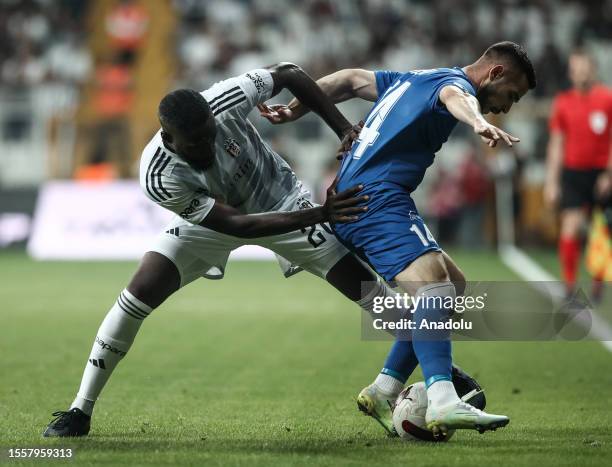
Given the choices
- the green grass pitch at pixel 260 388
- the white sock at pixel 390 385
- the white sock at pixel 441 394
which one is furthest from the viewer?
the white sock at pixel 390 385

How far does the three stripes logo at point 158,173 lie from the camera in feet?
17.8

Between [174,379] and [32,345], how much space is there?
214cm

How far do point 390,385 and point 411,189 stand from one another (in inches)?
41.4

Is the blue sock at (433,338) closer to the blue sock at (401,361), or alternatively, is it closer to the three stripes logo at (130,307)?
the blue sock at (401,361)

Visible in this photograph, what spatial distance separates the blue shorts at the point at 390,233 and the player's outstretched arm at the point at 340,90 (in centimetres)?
81

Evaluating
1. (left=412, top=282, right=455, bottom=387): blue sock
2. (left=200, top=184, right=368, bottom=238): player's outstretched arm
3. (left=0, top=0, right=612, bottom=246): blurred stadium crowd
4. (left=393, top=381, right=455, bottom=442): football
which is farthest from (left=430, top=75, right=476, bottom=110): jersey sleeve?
(left=0, top=0, right=612, bottom=246): blurred stadium crowd

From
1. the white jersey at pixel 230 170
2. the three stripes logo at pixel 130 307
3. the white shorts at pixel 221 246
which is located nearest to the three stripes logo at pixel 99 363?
the three stripes logo at pixel 130 307

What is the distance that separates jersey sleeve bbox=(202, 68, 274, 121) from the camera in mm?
5707

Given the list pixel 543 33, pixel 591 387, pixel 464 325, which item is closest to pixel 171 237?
pixel 464 325

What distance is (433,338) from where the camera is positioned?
521cm

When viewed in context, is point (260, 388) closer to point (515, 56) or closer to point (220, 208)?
point (220, 208)

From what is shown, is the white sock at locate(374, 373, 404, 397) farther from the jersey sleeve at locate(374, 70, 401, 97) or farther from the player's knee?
the jersey sleeve at locate(374, 70, 401, 97)

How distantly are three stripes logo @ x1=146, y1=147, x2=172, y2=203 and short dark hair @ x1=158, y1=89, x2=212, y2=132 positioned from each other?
238 millimetres

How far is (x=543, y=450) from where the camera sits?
5172mm
